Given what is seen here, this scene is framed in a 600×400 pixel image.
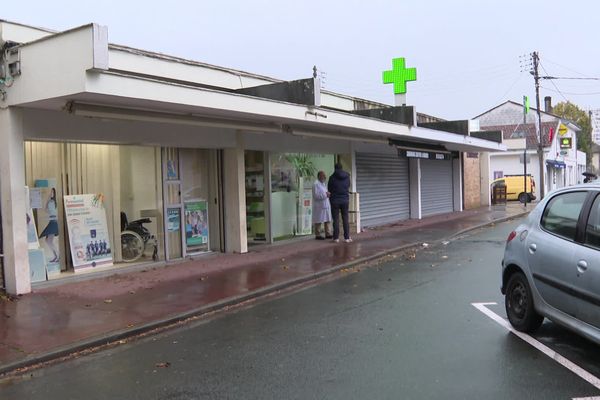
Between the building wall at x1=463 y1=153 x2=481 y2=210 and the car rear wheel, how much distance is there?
21675 mm

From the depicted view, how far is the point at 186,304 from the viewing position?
7668 millimetres

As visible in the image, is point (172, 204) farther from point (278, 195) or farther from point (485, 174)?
point (485, 174)

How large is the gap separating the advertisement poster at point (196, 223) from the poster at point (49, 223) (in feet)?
9.21

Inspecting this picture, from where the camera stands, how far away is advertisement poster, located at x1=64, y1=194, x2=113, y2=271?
9586mm

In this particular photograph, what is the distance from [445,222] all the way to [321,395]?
16.2 meters

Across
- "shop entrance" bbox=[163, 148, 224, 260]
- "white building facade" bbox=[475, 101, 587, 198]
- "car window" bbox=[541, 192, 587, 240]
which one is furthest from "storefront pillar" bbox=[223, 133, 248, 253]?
"white building facade" bbox=[475, 101, 587, 198]

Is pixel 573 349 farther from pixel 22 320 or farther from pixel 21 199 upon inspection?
pixel 21 199

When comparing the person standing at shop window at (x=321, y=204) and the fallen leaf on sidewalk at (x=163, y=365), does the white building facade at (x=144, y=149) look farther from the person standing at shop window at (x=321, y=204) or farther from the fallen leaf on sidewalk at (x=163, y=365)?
the fallen leaf on sidewalk at (x=163, y=365)

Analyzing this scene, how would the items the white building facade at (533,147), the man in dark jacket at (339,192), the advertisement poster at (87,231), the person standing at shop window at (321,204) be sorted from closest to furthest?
1. the advertisement poster at (87,231)
2. the man in dark jacket at (339,192)
3. the person standing at shop window at (321,204)
4. the white building facade at (533,147)

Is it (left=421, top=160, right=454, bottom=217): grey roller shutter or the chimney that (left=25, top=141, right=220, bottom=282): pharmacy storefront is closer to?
(left=421, top=160, right=454, bottom=217): grey roller shutter

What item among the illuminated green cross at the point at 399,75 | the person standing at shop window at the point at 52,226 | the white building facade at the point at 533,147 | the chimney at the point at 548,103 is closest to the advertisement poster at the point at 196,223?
the person standing at shop window at the point at 52,226

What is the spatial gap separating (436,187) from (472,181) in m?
5.19

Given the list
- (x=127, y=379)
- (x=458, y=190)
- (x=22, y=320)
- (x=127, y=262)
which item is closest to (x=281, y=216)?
(x=127, y=262)

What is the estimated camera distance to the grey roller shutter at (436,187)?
74.4ft
